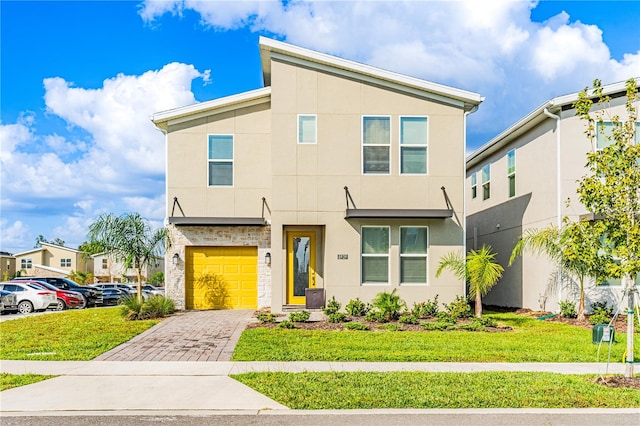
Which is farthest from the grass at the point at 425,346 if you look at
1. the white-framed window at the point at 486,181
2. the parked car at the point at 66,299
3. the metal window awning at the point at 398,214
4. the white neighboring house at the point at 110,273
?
the white neighboring house at the point at 110,273

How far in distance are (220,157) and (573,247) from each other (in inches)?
507

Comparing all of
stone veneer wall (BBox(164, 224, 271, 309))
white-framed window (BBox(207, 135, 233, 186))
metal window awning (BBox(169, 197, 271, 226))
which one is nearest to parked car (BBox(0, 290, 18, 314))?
stone veneer wall (BBox(164, 224, 271, 309))

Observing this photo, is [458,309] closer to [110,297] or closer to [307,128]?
[307,128]

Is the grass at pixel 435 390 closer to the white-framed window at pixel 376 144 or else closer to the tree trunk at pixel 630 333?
the tree trunk at pixel 630 333

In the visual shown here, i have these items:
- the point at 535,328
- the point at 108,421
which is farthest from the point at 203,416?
the point at 535,328

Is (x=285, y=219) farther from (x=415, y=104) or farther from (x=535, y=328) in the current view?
(x=535, y=328)

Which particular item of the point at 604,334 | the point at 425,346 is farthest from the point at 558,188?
the point at 604,334

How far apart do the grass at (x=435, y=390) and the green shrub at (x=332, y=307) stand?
776 cm

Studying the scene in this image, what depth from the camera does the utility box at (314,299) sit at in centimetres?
1809

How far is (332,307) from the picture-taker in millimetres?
17531

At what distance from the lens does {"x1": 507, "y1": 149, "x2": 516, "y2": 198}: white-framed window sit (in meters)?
21.9

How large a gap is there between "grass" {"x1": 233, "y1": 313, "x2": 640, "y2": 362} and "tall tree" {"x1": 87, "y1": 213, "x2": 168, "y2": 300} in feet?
21.3

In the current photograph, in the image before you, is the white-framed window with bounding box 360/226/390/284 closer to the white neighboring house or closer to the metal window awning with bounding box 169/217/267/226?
the metal window awning with bounding box 169/217/267/226


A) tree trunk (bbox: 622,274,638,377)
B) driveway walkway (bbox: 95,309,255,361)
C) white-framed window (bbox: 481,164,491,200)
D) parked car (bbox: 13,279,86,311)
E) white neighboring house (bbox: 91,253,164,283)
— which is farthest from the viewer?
white neighboring house (bbox: 91,253,164,283)
